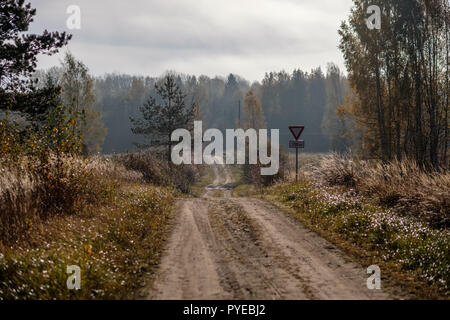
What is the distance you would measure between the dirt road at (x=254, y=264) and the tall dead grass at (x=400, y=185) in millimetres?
3188

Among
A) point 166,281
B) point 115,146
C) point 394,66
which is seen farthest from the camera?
point 115,146

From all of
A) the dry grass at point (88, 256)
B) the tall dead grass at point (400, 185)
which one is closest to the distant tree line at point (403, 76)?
the tall dead grass at point (400, 185)

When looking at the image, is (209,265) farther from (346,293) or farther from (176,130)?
(176,130)

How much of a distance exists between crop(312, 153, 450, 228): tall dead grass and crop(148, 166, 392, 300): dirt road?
3188 millimetres

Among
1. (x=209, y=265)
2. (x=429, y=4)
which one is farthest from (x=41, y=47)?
Result: (x=429, y=4)

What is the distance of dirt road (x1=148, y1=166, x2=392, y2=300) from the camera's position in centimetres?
578

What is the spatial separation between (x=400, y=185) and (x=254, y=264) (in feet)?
24.8

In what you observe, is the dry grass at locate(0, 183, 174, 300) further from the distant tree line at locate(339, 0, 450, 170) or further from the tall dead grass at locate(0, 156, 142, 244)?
the distant tree line at locate(339, 0, 450, 170)

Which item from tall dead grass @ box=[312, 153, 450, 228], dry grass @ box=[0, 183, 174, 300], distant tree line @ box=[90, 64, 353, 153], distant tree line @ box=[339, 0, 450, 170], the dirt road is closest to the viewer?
dry grass @ box=[0, 183, 174, 300]

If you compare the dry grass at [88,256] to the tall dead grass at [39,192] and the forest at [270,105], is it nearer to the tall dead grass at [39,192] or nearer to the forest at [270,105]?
the tall dead grass at [39,192]

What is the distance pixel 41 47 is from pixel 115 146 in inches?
3617

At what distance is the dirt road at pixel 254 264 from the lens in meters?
5.78

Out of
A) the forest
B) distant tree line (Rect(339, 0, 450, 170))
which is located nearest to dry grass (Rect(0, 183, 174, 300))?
distant tree line (Rect(339, 0, 450, 170))

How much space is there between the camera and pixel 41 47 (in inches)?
634
